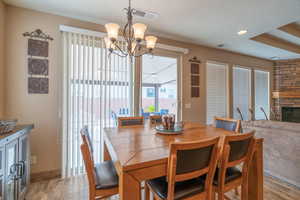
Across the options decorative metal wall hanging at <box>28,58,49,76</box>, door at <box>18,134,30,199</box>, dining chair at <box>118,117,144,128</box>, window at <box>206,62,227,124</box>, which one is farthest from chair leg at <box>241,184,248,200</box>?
decorative metal wall hanging at <box>28,58,49,76</box>

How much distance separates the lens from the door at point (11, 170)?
1.35m

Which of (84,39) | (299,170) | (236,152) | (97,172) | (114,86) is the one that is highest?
(84,39)

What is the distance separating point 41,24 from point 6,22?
42cm

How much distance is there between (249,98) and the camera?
470 centimetres

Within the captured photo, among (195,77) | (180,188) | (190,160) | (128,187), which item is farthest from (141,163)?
(195,77)

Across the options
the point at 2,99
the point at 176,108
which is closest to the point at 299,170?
the point at 176,108

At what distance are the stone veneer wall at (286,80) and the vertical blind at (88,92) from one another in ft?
18.9

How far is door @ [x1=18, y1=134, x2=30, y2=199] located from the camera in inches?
63.1

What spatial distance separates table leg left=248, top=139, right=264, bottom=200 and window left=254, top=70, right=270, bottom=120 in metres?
4.11

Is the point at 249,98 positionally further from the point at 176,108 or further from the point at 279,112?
the point at 176,108

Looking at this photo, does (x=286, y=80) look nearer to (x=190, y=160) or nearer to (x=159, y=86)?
(x=159, y=86)

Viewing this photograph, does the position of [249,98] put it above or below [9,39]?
below

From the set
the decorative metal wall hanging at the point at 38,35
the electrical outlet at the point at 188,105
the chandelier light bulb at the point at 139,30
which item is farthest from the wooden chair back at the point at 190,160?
the decorative metal wall hanging at the point at 38,35

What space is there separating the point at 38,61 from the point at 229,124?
3021mm
